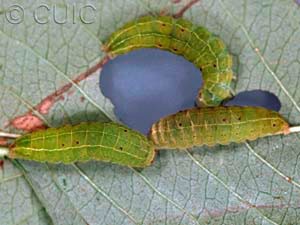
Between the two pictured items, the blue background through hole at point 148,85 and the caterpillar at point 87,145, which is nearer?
the caterpillar at point 87,145

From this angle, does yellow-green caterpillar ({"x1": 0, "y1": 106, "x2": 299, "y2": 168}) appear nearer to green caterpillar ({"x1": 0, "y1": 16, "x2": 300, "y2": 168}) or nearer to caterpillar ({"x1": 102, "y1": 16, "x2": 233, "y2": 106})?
green caterpillar ({"x1": 0, "y1": 16, "x2": 300, "y2": 168})

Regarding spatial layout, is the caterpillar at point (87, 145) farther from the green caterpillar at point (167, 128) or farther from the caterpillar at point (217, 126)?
the caterpillar at point (217, 126)

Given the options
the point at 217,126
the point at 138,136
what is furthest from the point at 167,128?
the point at 217,126

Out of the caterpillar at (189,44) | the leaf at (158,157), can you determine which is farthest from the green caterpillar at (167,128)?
the leaf at (158,157)

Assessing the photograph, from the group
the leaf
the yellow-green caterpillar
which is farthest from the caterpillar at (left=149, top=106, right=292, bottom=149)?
the leaf

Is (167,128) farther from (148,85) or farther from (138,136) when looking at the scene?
(148,85)

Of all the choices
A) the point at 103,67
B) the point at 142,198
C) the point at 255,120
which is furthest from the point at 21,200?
the point at 255,120
